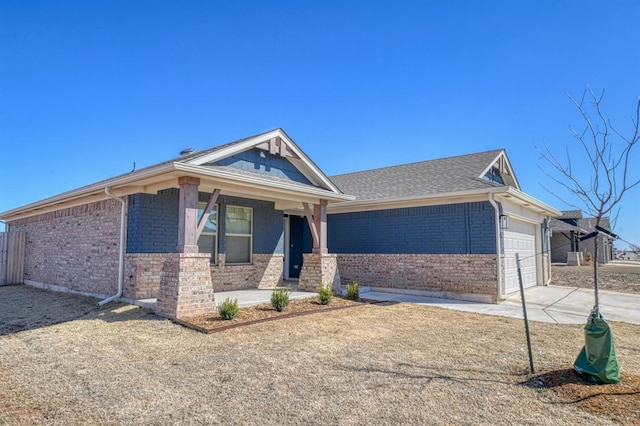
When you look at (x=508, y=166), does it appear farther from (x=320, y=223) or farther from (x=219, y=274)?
(x=219, y=274)

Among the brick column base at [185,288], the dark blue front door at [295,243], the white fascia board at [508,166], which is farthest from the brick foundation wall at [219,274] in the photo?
the white fascia board at [508,166]

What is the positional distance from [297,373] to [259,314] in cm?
324

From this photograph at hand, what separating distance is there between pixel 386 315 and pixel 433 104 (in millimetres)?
7647

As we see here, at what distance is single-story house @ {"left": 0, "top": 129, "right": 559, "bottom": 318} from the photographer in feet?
25.4

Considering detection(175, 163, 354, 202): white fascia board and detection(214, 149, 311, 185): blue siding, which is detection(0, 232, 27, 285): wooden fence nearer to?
detection(214, 149, 311, 185): blue siding

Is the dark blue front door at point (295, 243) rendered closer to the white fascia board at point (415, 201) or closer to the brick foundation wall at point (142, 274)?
the white fascia board at point (415, 201)

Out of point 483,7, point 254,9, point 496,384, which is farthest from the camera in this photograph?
point 254,9

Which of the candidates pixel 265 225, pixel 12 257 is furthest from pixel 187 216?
pixel 12 257

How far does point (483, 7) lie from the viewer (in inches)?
341

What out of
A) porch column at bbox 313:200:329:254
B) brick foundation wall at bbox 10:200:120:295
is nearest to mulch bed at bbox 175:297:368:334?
porch column at bbox 313:200:329:254

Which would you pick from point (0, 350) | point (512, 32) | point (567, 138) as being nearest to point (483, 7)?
point (512, 32)

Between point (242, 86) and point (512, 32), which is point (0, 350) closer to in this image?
point (242, 86)

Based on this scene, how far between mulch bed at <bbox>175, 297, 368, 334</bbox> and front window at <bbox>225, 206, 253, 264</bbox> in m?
2.82

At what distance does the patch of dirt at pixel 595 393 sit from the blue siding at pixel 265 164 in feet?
23.9
